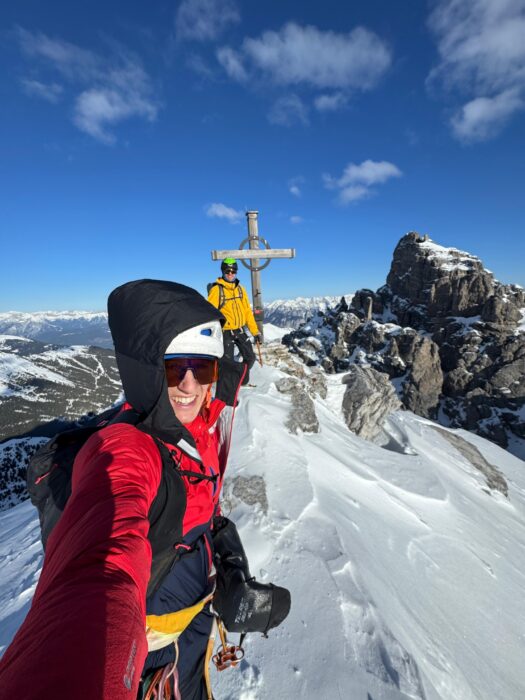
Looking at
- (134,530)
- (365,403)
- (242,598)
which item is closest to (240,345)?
(242,598)

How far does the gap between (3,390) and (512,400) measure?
8650 inches

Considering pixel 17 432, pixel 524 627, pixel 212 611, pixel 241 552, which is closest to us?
pixel 212 611

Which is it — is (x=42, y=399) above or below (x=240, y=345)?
below

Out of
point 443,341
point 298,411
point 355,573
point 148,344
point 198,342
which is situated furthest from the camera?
point 443,341

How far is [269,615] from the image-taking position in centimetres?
269

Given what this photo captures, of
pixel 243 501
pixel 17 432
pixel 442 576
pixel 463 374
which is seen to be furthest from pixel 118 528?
pixel 17 432

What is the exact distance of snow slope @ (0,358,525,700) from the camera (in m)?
3.42

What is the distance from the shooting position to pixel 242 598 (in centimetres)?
261

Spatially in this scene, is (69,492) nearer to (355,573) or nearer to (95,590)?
(95,590)

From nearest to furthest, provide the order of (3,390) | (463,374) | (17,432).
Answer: (463,374) < (17,432) < (3,390)

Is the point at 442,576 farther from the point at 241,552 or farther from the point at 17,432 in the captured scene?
the point at 17,432

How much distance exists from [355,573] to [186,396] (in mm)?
4676

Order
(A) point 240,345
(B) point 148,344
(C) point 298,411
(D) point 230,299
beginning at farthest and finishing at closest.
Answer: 1. (C) point 298,411
2. (D) point 230,299
3. (A) point 240,345
4. (B) point 148,344

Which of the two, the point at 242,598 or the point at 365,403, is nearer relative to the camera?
the point at 242,598
